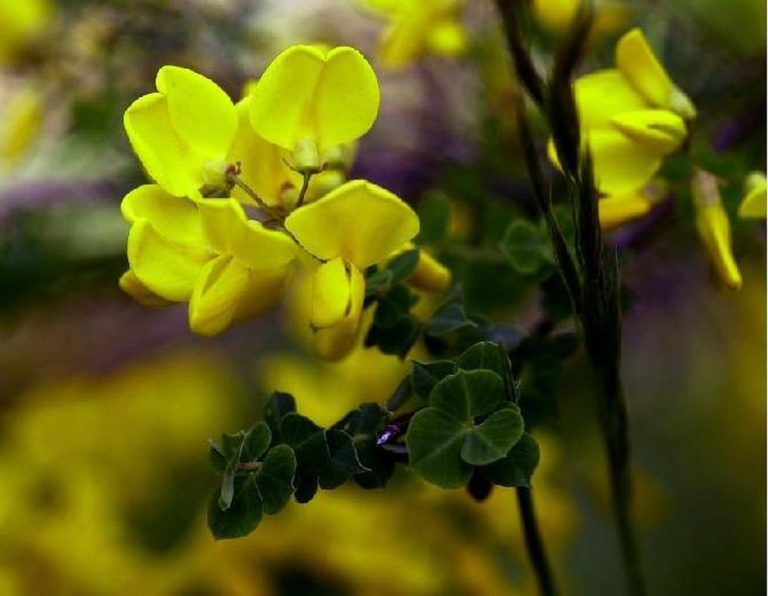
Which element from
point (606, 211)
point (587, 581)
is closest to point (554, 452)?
point (587, 581)

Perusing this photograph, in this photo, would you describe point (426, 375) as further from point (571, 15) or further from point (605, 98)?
point (571, 15)

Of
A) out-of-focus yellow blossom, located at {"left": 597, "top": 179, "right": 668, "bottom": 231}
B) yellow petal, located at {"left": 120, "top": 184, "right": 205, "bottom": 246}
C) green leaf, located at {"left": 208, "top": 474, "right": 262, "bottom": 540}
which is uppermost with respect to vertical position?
yellow petal, located at {"left": 120, "top": 184, "right": 205, "bottom": 246}

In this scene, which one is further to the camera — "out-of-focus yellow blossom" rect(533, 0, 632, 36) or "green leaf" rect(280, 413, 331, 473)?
"out-of-focus yellow blossom" rect(533, 0, 632, 36)

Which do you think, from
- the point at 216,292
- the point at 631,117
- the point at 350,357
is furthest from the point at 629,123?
the point at 350,357

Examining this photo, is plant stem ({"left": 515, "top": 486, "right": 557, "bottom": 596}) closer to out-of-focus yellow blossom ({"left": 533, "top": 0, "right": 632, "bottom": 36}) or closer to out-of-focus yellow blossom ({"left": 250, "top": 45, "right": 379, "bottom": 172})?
out-of-focus yellow blossom ({"left": 250, "top": 45, "right": 379, "bottom": 172})

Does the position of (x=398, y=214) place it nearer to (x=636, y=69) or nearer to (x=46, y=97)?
(x=636, y=69)

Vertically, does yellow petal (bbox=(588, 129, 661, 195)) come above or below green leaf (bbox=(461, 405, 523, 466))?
above

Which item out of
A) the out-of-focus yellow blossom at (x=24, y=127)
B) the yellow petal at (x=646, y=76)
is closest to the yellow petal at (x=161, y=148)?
the yellow petal at (x=646, y=76)

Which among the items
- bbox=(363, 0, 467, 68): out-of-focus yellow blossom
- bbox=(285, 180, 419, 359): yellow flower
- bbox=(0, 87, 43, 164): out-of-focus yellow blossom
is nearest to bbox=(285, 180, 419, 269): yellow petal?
bbox=(285, 180, 419, 359): yellow flower

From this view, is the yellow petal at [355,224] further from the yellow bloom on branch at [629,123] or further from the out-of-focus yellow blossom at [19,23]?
the out-of-focus yellow blossom at [19,23]
